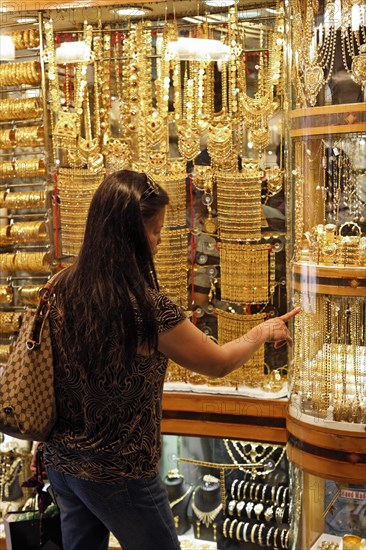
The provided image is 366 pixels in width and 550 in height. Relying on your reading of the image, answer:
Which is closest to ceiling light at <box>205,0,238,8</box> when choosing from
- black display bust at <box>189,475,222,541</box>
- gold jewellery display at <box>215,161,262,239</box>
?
gold jewellery display at <box>215,161,262,239</box>

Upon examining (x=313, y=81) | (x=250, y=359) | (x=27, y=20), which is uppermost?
(x=27, y=20)

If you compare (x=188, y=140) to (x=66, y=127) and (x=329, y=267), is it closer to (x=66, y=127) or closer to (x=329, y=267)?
(x=66, y=127)

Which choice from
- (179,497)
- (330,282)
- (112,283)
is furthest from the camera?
(179,497)

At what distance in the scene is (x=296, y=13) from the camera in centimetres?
252

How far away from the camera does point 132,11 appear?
3402 mm

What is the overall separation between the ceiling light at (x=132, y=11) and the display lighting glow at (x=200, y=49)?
21 cm

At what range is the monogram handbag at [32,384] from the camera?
191 centimetres

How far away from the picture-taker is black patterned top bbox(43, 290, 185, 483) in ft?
6.26

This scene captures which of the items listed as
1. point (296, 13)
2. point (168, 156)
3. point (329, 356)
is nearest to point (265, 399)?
point (329, 356)

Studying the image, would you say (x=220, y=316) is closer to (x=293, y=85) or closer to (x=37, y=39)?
(x=293, y=85)

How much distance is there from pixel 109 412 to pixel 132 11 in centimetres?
205

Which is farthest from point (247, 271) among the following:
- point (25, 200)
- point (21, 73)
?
point (21, 73)

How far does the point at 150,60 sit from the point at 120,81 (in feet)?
0.53

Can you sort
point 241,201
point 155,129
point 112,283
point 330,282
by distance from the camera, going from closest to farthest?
point 112,283 < point 330,282 < point 241,201 < point 155,129
